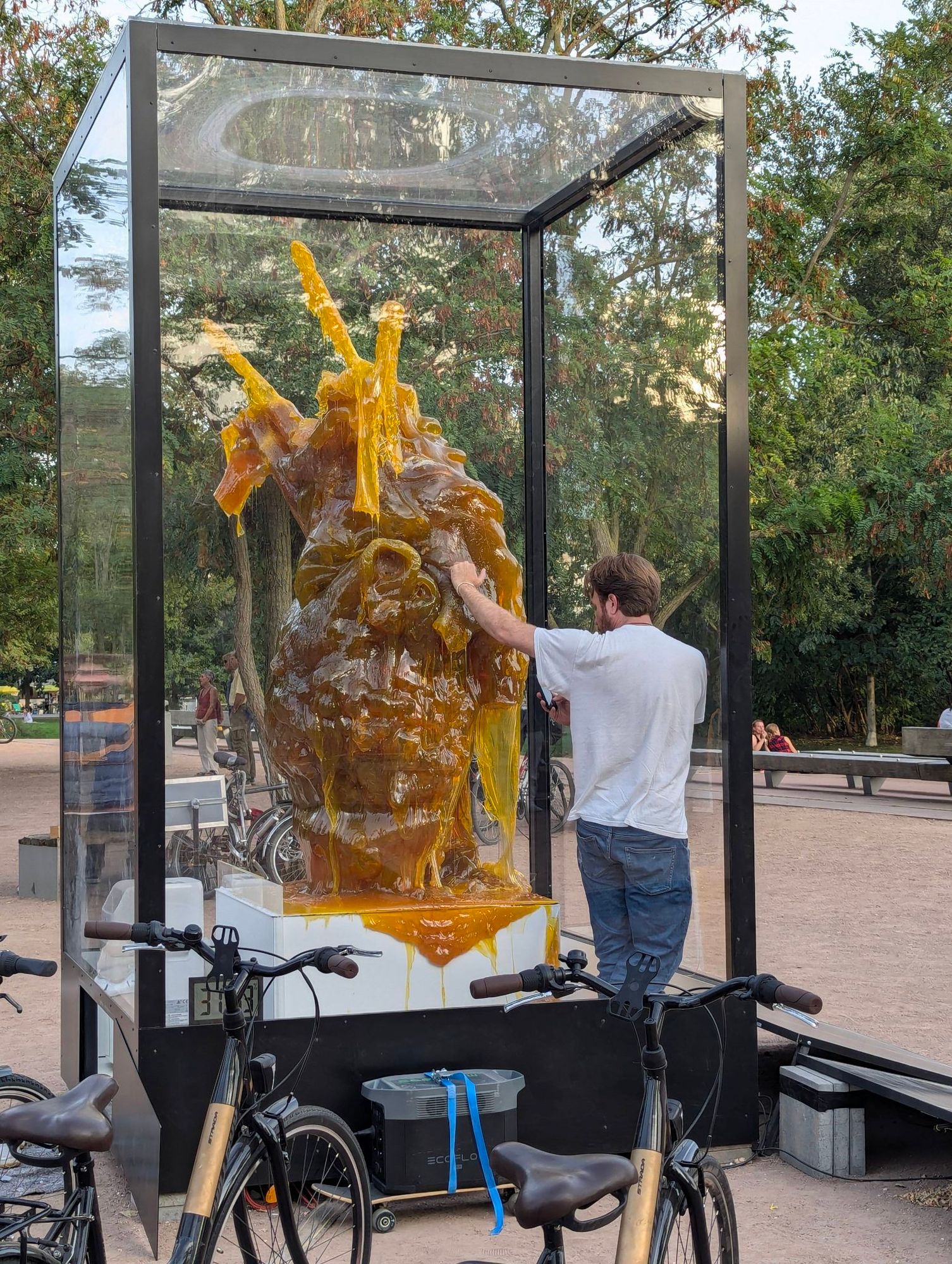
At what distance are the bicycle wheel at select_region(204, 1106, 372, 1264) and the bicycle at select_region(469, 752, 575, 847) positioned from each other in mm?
1960

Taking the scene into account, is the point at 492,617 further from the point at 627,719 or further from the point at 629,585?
the point at 627,719

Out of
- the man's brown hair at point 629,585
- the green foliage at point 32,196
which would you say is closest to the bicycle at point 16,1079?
the man's brown hair at point 629,585

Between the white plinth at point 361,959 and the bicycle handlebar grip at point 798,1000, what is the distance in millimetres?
2225

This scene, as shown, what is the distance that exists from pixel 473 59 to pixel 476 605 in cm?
193

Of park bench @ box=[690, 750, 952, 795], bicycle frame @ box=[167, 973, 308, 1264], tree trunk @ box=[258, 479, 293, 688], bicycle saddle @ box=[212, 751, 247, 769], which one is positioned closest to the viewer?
bicycle frame @ box=[167, 973, 308, 1264]

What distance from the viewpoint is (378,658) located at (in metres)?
5.61

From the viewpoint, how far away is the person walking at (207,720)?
5.28 m

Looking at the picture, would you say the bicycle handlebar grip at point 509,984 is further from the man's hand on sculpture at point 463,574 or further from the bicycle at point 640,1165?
the man's hand on sculpture at point 463,574

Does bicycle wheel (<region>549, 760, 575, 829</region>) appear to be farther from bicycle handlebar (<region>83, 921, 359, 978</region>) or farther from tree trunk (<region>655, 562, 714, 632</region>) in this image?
bicycle handlebar (<region>83, 921, 359, 978</region>)

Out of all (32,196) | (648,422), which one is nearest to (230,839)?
(648,422)

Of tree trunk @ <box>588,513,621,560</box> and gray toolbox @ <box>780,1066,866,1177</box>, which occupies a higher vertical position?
tree trunk @ <box>588,513,621,560</box>

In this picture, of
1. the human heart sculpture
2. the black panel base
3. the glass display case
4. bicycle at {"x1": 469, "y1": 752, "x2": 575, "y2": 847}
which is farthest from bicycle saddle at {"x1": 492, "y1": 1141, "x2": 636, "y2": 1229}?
bicycle at {"x1": 469, "y1": 752, "x2": 575, "y2": 847}

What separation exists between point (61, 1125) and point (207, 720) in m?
2.43

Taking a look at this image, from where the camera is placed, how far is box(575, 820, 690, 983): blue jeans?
5184mm
